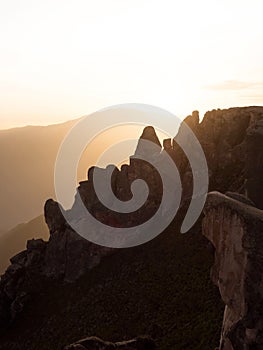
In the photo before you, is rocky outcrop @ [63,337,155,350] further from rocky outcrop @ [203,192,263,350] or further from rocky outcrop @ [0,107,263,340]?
rocky outcrop @ [0,107,263,340]

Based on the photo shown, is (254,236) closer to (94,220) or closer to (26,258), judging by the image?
(94,220)

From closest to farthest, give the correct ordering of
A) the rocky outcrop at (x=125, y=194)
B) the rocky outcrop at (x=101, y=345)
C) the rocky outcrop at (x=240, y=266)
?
the rocky outcrop at (x=240, y=266), the rocky outcrop at (x=101, y=345), the rocky outcrop at (x=125, y=194)

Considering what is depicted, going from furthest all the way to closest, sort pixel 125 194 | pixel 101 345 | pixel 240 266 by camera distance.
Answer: pixel 125 194, pixel 101 345, pixel 240 266

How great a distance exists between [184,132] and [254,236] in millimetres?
54351

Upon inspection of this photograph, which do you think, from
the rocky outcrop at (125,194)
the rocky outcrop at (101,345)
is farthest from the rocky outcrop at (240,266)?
the rocky outcrop at (125,194)

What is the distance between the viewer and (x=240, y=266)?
21031 mm

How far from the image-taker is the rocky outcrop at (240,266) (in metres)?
20.3

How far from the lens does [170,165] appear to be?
71.8 meters

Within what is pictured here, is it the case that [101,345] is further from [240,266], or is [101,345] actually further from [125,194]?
[125,194]

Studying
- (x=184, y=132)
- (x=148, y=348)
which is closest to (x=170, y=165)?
(x=184, y=132)

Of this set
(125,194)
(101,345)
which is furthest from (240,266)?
(125,194)

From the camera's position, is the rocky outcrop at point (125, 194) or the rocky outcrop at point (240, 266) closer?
the rocky outcrop at point (240, 266)

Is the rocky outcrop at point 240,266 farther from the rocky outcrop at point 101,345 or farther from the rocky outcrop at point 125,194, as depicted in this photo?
the rocky outcrop at point 125,194

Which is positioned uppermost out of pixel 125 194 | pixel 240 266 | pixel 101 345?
pixel 125 194
